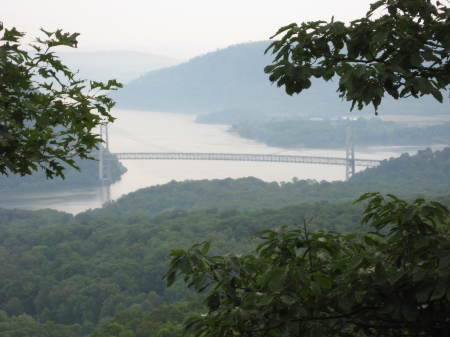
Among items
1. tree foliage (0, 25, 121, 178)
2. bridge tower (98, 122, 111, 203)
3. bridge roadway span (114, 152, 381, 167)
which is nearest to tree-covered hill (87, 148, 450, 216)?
bridge tower (98, 122, 111, 203)

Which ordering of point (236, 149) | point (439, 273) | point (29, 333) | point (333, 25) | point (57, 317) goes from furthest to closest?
point (236, 149) < point (57, 317) < point (29, 333) < point (333, 25) < point (439, 273)

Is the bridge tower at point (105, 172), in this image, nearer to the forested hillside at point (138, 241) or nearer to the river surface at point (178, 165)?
the river surface at point (178, 165)

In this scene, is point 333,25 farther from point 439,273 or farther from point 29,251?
point 29,251

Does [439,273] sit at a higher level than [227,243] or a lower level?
higher

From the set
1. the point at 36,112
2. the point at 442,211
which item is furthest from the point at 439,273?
the point at 36,112

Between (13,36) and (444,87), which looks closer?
(444,87)

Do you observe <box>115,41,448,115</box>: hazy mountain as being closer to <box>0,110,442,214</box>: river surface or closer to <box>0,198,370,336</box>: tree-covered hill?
<box>0,110,442,214</box>: river surface

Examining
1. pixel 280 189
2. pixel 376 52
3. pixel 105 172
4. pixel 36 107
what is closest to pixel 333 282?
pixel 376 52

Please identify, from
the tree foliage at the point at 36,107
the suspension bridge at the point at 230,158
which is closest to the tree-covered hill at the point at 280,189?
the suspension bridge at the point at 230,158
